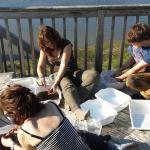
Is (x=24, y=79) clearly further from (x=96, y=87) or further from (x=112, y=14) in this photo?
(x=112, y=14)

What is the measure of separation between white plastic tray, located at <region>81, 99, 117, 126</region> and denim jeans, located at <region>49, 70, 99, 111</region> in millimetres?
106

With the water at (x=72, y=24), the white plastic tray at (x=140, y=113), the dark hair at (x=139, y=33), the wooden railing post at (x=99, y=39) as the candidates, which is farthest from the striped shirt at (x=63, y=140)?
the water at (x=72, y=24)

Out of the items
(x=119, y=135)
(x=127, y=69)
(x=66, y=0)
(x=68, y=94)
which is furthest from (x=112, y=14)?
(x=66, y=0)

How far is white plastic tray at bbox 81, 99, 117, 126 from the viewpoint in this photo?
377 cm

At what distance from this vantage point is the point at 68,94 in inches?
160

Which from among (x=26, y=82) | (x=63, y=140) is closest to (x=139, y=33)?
(x=26, y=82)

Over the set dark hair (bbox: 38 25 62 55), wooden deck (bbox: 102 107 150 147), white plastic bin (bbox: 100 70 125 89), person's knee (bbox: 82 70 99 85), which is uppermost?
dark hair (bbox: 38 25 62 55)

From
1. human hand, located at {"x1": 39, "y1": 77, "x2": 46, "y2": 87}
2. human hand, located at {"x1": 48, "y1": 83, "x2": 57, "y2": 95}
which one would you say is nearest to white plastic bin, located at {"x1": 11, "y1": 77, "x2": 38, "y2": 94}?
human hand, located at {"x1": 39, "y1": 77, "x2": 46, "y2": 87}

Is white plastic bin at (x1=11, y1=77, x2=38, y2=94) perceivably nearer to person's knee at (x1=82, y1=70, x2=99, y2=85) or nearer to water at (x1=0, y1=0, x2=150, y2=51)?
person's knee at (x1=82, y1=70, x2=99, y2=85)

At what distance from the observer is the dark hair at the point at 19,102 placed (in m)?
2.51

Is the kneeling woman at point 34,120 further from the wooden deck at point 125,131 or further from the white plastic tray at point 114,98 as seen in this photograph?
the white plastic tray at point 114,98

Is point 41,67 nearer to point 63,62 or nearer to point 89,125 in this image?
point 63,62

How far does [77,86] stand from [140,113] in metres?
0.78

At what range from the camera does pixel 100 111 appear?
4.02 meters
